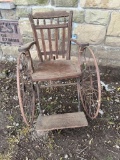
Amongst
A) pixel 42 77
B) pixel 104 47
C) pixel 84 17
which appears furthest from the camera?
pixel 104 47

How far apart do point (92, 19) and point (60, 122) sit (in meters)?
1.39

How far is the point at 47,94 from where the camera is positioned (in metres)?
2.89

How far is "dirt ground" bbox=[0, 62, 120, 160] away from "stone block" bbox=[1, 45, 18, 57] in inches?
32.7

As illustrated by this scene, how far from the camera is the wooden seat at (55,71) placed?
222 centimetres

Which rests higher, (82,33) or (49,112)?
(82,33)

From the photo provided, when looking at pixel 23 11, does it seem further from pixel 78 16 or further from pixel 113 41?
pixel 113 41

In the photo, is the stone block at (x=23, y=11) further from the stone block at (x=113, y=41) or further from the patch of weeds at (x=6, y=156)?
the patch of weeds at (x=6, y=156)

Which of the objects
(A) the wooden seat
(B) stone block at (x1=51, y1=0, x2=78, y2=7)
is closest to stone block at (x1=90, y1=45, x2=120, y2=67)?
(B) stone block at (x1=51, y1=0, x2=78, y2=7)

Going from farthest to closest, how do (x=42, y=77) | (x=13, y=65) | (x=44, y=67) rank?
(x=13, y=65)
(x=44, y=67)
(x=42, y=77)

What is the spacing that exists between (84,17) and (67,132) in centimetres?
146

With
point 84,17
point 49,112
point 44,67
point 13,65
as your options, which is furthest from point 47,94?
point 84,17

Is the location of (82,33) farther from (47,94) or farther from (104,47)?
(47,94)

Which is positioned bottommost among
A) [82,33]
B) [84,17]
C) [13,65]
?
[13,65]

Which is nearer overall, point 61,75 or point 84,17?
point 61,75
